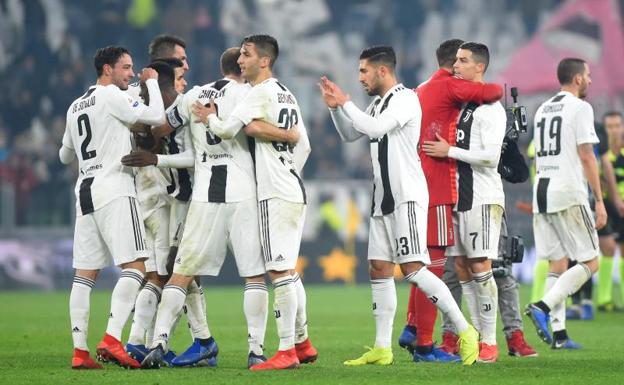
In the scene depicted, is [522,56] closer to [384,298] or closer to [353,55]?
[353,55]

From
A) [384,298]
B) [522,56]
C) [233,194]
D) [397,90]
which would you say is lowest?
[384,298]

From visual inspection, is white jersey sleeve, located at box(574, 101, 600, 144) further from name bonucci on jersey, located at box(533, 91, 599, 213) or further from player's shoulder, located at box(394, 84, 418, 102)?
player's shoulder, located at box(394, 84, 418, 102)

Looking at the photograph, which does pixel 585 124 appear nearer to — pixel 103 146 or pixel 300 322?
pixel 300 322

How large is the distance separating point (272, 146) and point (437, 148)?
4.46 ft

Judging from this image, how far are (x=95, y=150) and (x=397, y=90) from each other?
2.26m

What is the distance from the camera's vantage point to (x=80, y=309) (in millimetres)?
9297

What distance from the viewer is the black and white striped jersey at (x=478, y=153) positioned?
31.4 ft

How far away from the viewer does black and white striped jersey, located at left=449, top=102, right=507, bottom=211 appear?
31.4 ft

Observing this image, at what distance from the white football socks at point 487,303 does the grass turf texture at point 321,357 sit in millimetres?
231

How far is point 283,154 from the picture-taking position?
907 cm

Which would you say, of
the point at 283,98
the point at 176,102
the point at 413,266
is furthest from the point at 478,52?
the point at 176,102

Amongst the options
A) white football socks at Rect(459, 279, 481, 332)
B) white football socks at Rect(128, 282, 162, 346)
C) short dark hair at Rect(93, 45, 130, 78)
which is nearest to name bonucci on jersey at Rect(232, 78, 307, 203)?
short dark hair at Rect(93, 45, 130, 78)

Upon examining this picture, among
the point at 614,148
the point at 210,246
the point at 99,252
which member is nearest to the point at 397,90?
the point at 210,246

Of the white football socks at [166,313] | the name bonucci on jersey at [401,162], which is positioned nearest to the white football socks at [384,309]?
the name bonucci on jersey at [401,162]
